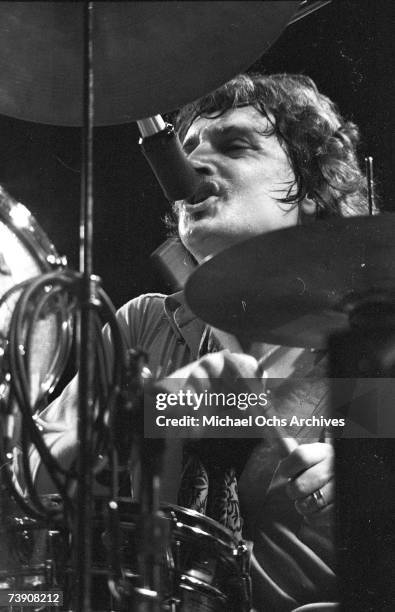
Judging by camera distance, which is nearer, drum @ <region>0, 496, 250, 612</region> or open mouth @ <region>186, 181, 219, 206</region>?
drum @ <region>0, 496, 250, 612</region>

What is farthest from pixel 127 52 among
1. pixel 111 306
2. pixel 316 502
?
pixel 316 502

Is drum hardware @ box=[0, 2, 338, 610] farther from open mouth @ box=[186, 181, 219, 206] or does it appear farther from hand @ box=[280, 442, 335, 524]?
hand @ box=[280, 442, 335, 524]

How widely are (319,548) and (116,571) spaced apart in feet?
1.84

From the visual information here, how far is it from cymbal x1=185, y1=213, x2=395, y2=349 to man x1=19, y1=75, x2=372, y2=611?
0.13 meters

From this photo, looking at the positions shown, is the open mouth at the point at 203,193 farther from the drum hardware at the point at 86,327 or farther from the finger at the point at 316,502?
the finger at the point at 316,502

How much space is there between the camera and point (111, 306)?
0.83 meters

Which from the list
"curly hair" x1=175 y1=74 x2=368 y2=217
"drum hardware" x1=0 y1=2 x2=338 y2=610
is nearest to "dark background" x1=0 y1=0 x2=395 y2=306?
"curly hair" x1=175 y1=74 x2=368 y2=217

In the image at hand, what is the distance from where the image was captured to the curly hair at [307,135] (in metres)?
1.42

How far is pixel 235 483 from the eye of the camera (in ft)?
4.27

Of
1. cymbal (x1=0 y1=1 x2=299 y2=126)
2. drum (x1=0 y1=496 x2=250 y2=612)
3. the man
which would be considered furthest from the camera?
the man

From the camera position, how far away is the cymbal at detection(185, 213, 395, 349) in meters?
1.06

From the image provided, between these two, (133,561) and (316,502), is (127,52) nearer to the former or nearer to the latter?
(133,561)

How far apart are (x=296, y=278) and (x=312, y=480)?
1.20ft

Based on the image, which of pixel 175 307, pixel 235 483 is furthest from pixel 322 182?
pixel 235 483
